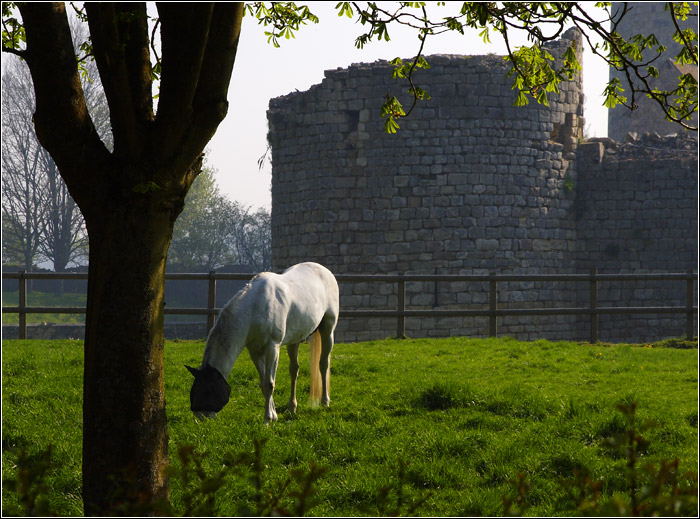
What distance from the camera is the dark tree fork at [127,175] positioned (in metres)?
3.44

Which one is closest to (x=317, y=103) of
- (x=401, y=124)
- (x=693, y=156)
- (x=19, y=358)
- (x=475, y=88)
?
(x=401, y=124)

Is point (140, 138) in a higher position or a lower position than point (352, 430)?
higher

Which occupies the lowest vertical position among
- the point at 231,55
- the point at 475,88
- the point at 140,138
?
the point at 140,138

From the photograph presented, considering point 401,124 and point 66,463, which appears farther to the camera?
point 401,124

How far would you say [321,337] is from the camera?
701 centimetres

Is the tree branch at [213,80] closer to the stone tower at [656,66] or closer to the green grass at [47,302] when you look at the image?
the stone tower at [656,66]

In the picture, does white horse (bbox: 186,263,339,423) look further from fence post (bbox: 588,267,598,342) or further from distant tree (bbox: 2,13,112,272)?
distant tree (bbox: 2,13,112,272)

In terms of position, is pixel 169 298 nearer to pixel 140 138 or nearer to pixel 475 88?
pixel 475 88

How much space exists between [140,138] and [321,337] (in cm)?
373

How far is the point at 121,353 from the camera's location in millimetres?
3533

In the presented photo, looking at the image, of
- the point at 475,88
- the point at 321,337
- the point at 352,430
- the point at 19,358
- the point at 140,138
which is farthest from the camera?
the point at 475,88

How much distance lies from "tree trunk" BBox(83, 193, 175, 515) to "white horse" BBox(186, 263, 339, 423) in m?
1.74

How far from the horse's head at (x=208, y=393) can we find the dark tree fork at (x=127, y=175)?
5.69 feet

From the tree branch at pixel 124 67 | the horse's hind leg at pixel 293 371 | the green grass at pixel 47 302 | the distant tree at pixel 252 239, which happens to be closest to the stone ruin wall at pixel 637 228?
the horse's hind leg at pixel 293 371
